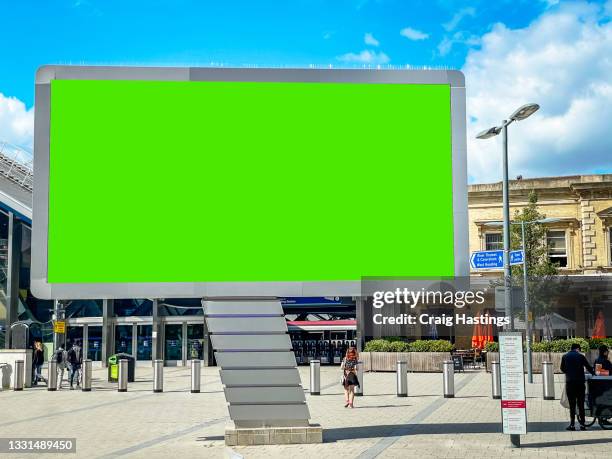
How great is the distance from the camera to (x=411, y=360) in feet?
96.6

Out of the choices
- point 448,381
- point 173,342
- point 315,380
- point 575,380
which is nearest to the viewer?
point 575,380

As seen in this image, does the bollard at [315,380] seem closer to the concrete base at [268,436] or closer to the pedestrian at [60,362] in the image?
the pedestrian at [60,362]

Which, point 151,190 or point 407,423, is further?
point 407,423

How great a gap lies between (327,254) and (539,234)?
2871cm

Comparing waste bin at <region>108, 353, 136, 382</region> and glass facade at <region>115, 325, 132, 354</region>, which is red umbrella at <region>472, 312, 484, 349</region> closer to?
waste bin at <region>108, 353, 136, 382</region>

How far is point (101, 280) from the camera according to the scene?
10414 millimetres

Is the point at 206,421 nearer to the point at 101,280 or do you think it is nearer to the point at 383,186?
the point at 101,280

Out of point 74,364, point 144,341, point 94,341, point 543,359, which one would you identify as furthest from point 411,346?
point 94,341

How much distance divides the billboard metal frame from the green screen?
10cm

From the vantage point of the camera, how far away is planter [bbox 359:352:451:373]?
2919cm

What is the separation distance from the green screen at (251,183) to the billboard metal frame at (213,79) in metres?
0.10

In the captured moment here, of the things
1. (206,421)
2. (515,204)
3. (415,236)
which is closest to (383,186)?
(415,236)

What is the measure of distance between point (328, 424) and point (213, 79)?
272 inches
